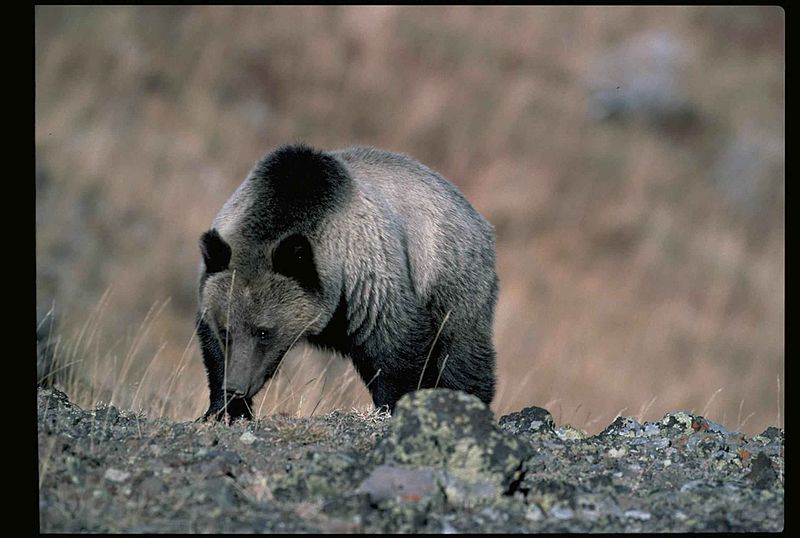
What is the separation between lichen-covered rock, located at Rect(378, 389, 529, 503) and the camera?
4734 mm

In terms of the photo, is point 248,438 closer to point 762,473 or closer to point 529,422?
point 529,422

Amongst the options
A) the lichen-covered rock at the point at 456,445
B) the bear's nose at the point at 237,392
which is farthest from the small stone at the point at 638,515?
the bear's nose at the point at 237,392

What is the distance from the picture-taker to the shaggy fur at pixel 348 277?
6578mm

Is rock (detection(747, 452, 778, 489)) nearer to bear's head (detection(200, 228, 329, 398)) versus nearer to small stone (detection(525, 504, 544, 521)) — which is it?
small stone (detection(525, 504, 544, 521))

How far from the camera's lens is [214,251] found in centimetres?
652

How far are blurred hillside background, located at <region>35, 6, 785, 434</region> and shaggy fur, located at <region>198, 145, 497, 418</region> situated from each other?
17.9 feet

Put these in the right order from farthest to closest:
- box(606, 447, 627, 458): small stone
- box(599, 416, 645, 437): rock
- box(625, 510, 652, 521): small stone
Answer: box(599, 416, 645, 437): rock < box(606, 447, 627, 458): small stone < box(625, 510, 652, 521): small stone

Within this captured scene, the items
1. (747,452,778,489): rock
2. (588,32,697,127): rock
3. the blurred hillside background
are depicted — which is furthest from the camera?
(588,32,697,127): rock

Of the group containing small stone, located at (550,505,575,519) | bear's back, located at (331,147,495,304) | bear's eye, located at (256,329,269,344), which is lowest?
small stone, located at (550,505,575,519)

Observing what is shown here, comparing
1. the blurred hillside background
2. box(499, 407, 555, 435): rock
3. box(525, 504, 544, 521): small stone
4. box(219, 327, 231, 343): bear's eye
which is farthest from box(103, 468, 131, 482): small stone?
the blurred hillside background

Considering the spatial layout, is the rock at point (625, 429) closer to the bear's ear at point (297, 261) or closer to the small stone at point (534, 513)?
the small stone at point (534, 513)

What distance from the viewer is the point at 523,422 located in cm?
647

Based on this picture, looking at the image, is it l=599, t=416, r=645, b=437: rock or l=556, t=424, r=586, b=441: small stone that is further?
l=599, t=416, r=645, b=437: rock

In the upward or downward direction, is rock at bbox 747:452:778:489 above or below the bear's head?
below
